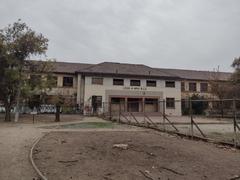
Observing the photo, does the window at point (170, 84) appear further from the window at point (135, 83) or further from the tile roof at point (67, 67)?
the tile roof at point (67, 67)

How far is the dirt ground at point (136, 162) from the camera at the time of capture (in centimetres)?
579

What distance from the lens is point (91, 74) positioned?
3825 cm

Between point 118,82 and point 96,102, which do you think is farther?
point 118,82

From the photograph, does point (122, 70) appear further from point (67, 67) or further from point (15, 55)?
point (15, 55)

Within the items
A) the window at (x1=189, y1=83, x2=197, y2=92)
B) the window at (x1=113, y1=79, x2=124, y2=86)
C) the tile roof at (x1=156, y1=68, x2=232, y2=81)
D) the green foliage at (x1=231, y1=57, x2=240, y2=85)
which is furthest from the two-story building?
the green foliage at (x1=231, y1=57, x2=240, y2=85)

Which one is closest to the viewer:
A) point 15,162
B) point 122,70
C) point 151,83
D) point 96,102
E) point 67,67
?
point 15,162

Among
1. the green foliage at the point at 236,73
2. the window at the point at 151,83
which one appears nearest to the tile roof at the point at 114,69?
the window at the point at 151,83

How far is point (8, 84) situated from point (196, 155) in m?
Result: 19.6

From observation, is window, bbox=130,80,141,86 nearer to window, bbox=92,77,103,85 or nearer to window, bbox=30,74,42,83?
window, bbox=92,77,103,85

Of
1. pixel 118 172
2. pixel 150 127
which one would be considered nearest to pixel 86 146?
pixel 118 172

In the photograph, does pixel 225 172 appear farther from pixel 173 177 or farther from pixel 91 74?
pixel 91 74

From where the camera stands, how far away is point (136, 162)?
6.83 meters

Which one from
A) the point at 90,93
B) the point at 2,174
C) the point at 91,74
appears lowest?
the point at 2,174

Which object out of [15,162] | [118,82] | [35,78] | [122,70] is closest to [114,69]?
[122,70]
